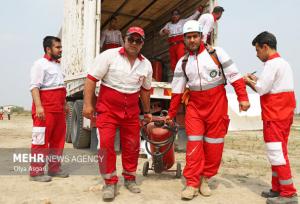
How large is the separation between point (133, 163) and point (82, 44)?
3315 mm

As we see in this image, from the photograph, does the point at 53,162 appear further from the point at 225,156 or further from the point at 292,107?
the point at 225,156

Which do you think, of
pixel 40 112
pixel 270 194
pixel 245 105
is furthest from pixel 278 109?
pixel 40 112

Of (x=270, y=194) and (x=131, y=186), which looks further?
(x=131, y=186)

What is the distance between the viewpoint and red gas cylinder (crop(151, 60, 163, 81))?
8.96m

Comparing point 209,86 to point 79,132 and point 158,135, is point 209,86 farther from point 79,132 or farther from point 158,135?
point 79,132

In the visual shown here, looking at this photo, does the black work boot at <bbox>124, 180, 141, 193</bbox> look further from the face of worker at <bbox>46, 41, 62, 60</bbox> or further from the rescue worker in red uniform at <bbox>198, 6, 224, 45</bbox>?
the rescue worker in red uniform at <bbox>198, 6, 224, 45</bbox>

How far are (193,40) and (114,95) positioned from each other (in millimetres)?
1127

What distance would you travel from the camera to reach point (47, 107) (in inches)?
178

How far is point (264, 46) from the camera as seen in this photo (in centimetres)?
383

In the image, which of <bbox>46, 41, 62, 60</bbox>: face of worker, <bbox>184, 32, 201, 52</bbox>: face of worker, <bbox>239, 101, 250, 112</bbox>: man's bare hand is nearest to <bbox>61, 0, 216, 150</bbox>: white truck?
<bbox>46, 41, 62, 60</bbox>: face of worker

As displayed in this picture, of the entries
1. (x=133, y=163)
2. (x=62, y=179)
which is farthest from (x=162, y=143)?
(x=62, y=179)

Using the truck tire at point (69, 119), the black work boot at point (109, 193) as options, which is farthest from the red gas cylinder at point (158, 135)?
the truck tire at point (69, 119)

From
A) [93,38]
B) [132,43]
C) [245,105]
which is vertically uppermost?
[93,38]

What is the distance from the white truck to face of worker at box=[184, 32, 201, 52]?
247 centimetres
